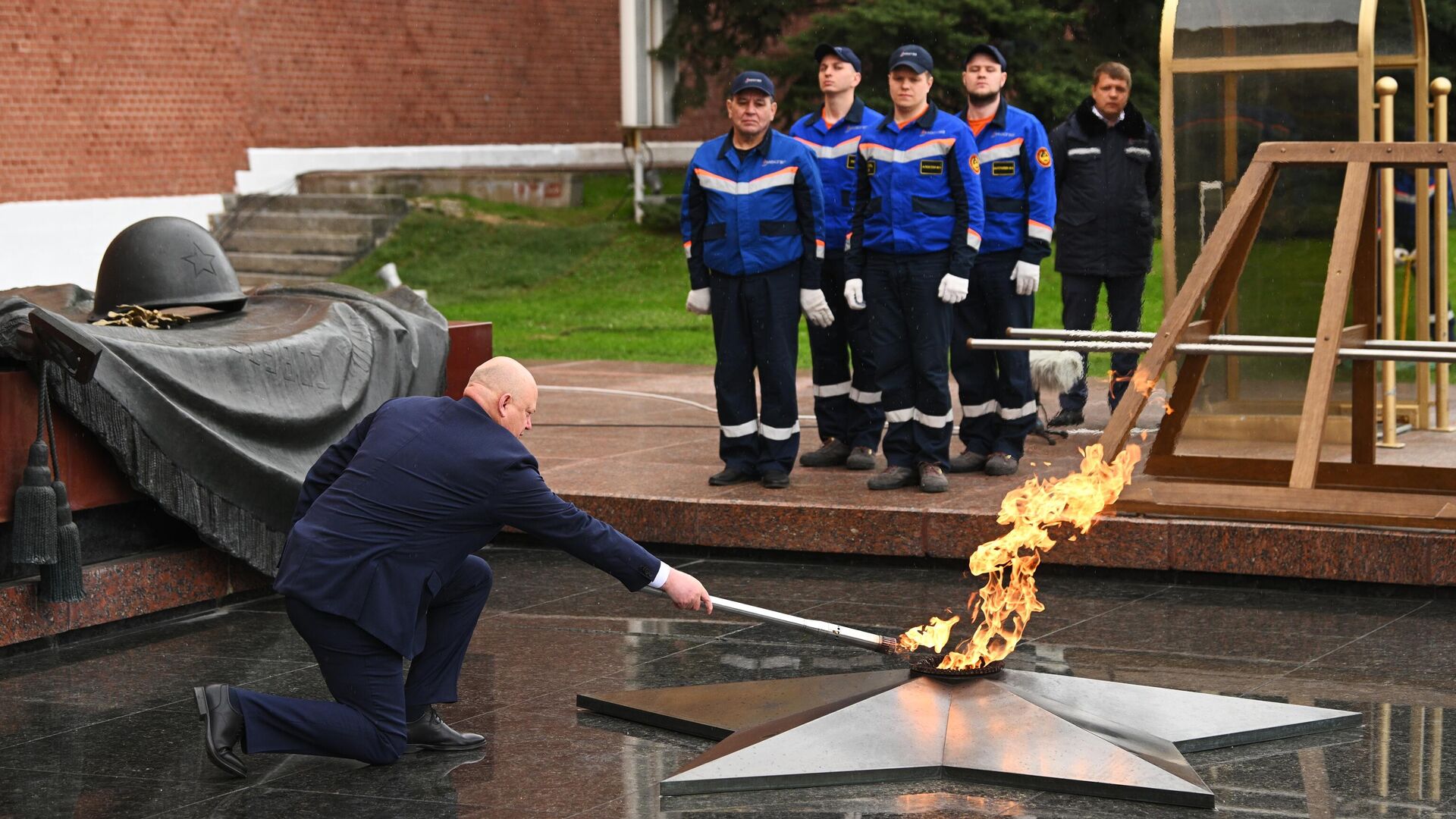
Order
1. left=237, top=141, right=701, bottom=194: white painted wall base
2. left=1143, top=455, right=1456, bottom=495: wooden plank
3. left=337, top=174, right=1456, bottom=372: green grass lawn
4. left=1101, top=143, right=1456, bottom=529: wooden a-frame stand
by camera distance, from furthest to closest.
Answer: left=237, top=141, right=701, bottom=194: white painted wall base
left=337, top=174, right=1456, bottom=372: green grass lawn
left=1143, top=455, right=1456, bottom=495: wooden plank
left=1101, top=143, right=1456, bottom=529: wooden a-frame stand

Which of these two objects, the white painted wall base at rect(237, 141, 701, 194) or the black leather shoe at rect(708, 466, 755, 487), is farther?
the white painted wall base at rect(237, 141, 701, 194)

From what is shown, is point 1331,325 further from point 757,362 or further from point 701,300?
point 701,300

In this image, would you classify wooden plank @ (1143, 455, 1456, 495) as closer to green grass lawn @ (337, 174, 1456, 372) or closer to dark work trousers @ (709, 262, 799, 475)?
dark work trousers @ (709, 262, 799, 475)

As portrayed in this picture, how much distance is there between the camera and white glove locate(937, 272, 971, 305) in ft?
26.2

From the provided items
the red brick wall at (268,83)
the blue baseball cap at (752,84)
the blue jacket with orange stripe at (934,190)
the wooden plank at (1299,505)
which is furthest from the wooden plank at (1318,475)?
the red brick wall at (268,83)

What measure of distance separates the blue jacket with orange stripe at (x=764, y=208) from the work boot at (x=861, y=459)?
3.06 feet

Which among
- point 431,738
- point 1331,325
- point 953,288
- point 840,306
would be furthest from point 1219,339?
point 431,738

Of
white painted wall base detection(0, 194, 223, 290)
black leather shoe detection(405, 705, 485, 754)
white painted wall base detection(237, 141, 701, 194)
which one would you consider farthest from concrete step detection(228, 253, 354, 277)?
black leather shoe detection(405, 705, 485, 754)

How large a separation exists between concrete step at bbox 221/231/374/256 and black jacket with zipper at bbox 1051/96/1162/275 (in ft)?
39.4

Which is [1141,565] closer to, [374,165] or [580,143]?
A: [374,165]

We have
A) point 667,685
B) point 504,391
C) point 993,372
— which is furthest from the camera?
point 993,372

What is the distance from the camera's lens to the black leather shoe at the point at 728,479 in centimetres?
827

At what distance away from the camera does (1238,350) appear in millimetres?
7152

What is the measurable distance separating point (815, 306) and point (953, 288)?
667 mm
